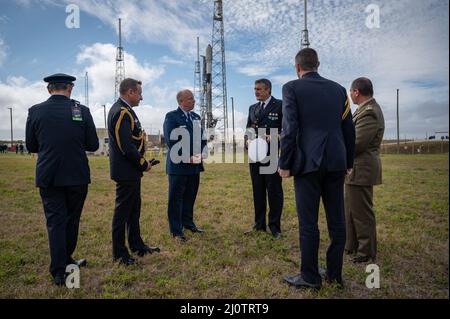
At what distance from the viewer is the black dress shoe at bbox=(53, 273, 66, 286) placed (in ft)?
11.9

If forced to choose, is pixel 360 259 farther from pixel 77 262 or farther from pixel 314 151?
pixel 77 262

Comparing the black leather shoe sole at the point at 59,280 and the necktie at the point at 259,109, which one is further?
the necktie at the point at 259,109

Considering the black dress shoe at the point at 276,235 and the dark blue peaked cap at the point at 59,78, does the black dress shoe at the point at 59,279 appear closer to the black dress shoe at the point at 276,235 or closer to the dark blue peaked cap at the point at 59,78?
the dark blue peaked cap at the point at 59,78

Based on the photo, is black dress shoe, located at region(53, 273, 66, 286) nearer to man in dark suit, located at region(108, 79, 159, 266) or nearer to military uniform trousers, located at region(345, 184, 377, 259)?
man in dark suit, located at region(108, 79, 159, 266)

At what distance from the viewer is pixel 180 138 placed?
5.46 metres

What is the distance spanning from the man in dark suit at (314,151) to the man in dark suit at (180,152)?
2314 mm

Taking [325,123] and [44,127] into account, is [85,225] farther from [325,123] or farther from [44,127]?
[325,123]

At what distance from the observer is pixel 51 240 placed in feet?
12.2

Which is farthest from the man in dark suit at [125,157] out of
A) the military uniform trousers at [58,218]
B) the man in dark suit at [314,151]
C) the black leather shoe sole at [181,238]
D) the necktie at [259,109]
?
the necktie at [259,109]

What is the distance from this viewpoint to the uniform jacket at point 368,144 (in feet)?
13.7

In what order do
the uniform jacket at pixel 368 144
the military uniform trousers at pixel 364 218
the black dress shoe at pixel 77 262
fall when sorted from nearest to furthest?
1. the black dress shoe at pixel 77 262
2. the uniform jacket at pixel 368 144
3. the military uniform trousers at pixel 364 218

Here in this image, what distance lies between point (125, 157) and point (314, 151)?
2.31 meters
